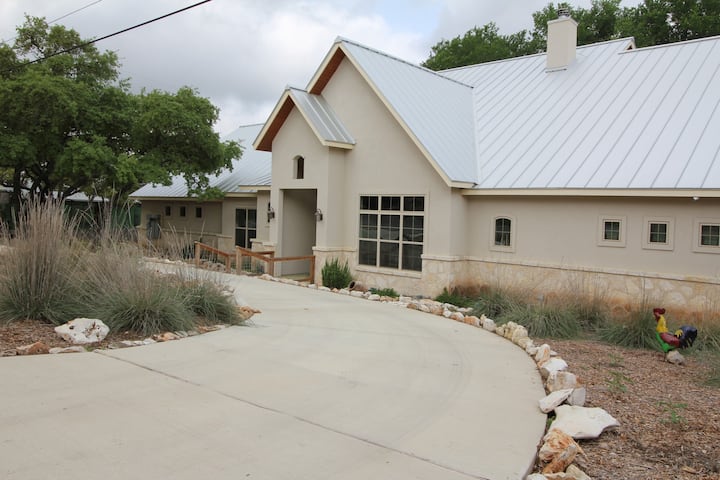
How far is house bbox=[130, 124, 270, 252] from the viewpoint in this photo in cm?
2244

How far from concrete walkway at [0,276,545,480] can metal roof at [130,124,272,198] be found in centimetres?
1465

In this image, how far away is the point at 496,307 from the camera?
40.9ft

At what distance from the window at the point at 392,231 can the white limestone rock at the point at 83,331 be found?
9.54m

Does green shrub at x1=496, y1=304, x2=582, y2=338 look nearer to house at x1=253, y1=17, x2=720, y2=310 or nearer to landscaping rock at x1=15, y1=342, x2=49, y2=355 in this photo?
house at x1=253, y1=17, x2=720, y2=310

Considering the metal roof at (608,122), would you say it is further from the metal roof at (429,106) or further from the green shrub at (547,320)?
the green shrub at (547,320)

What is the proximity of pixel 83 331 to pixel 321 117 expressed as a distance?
1110 cm

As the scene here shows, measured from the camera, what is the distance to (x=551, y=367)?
24.2 ft

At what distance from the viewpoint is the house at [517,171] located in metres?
12.9

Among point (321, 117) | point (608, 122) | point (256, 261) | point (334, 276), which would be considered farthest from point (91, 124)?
point (608, 122)

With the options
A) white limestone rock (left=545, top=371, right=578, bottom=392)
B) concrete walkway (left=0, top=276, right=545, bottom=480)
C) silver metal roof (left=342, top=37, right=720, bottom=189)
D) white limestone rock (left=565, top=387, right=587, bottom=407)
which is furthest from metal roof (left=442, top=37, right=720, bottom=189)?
white limestone rock (left=565, top=387, right=587, bottom=407)

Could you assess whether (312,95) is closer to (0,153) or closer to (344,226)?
(344,226)

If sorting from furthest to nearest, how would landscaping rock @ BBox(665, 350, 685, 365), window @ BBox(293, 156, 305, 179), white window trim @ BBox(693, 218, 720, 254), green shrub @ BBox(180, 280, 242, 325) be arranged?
window @ BBox(293, 156, 305, 179), white window trim @ BBox(693, 218, 720, 254), green shrub @ BBox(180, 280, 242, 325), landscaping rock @ BBox(665, 350, 685, 365)

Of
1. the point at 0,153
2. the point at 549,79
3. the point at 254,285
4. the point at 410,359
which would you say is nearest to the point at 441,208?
the point at 254,285

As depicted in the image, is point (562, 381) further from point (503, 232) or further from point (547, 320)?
point (503, 232)
